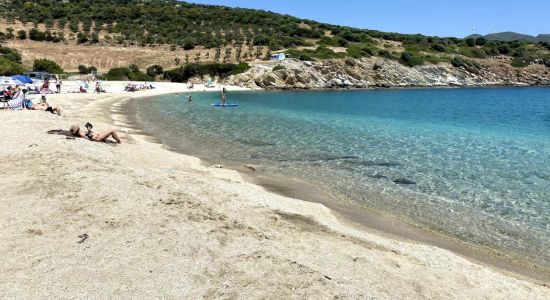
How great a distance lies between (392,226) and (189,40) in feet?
267

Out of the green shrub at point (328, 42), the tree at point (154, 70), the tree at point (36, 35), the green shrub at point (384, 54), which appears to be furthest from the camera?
the green shrub at point (328, 42)

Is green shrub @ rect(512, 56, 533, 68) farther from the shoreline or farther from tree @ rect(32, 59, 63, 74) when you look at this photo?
the shoreline

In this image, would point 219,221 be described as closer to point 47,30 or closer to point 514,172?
point 514,172

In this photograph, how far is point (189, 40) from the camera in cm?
8394

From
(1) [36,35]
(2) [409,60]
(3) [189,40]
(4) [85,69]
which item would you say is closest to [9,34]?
(1) [36,35]

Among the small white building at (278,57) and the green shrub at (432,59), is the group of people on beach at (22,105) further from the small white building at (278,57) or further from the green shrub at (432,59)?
the green shrub at (432,59)

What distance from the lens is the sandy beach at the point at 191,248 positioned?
220 inches

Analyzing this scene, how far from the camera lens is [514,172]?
14141 mm

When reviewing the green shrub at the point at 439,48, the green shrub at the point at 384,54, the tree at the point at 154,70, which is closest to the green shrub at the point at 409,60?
the green shrub at the point at 384,54

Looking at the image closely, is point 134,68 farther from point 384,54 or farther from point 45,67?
point 384,54

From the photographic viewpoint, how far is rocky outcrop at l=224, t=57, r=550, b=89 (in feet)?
225

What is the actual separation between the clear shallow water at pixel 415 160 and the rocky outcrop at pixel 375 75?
1543 inches

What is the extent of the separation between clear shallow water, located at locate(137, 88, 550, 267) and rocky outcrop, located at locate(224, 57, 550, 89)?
39.2 metres

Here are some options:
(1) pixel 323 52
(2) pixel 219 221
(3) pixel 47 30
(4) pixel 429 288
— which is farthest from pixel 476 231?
(3) pixel 47 30
